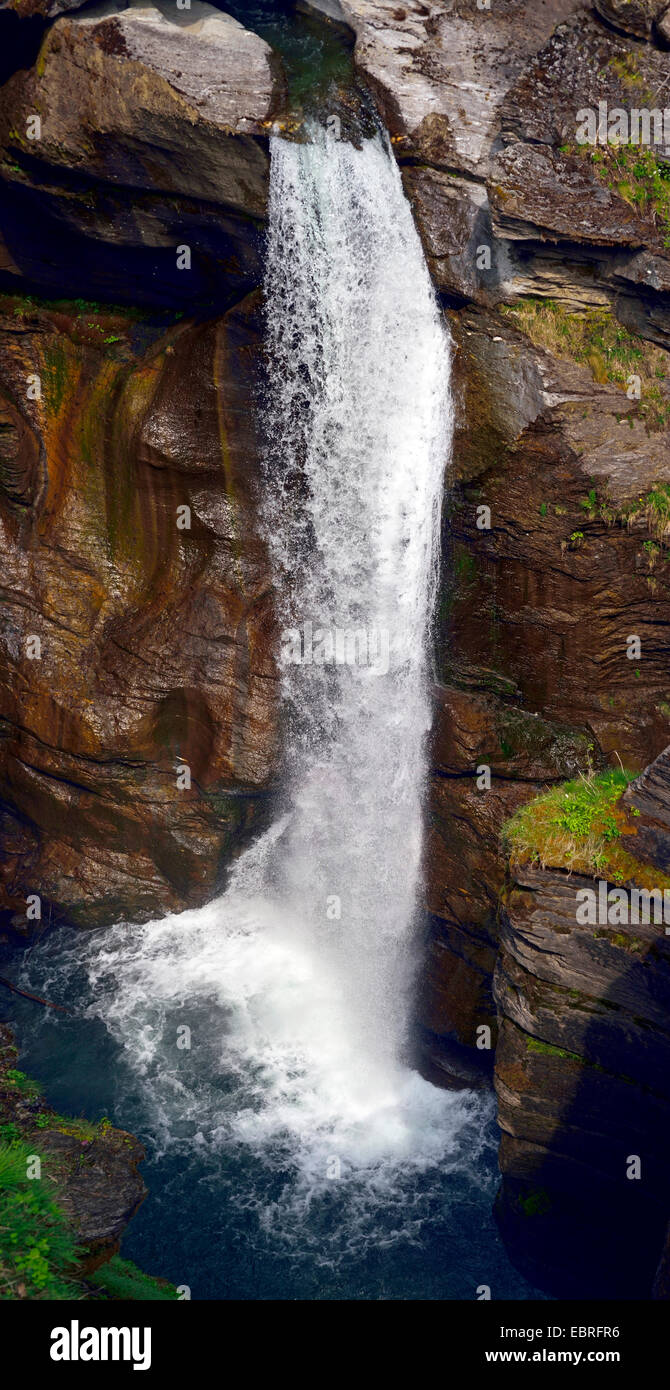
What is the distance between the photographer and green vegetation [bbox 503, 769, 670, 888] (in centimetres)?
1120

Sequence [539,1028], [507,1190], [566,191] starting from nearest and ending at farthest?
[539,1028] → [507,1190] → [566,191]

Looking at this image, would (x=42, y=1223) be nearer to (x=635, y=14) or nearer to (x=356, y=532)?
(x=356, y=532)

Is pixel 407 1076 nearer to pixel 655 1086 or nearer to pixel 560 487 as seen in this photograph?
pixel 655 1086

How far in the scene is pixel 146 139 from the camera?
44.5 ft

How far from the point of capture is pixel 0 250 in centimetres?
1510

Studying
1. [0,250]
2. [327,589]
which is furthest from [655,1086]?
[0,250]

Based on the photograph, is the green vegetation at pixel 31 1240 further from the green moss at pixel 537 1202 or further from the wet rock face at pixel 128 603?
the wet rock face at pixel 128 603

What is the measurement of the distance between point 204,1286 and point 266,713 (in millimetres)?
8227

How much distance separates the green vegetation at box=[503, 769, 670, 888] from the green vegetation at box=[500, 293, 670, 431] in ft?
17.9

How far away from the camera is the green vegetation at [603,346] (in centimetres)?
1386

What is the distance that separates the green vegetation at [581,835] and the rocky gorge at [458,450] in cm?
6

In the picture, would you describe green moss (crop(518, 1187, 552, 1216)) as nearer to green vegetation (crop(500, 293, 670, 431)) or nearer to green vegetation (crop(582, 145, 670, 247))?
green vegetation (crop(500, 293, 670, 431))

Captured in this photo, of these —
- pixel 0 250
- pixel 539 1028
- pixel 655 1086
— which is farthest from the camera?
pixel 0 250

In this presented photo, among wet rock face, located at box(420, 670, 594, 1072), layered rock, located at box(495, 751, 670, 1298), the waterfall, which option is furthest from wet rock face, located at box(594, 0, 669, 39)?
layered rock, located at box(495, 751, 670, 1298)
